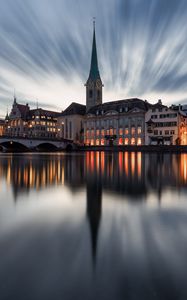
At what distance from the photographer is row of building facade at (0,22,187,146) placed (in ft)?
226

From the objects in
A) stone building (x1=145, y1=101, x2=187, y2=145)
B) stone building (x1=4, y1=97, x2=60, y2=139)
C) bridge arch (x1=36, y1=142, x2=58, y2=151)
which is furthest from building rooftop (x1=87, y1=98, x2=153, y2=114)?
stone building (x1=4, y1=97, x2=60, y2=139)

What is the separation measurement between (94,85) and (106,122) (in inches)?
1083

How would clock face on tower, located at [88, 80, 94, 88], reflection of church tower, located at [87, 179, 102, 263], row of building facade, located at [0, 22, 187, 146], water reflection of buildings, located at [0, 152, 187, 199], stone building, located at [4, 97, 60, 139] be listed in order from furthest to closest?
stone building, located at [4, 97, 60, 139] < clock face on tower, located at [88, 80, 94, 88] < row of building facade, located at [0, 22, 187, 146] < water reflection of buildings, located at [0, 152, 187, 199] < reflection of church tower, located at [87, 179, 102, 263]

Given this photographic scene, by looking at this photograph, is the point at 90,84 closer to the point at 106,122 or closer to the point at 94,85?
the point at 94,85

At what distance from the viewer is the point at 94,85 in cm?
10625

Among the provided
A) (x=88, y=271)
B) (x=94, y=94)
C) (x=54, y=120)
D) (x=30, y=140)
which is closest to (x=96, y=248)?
(x=88, y=271)

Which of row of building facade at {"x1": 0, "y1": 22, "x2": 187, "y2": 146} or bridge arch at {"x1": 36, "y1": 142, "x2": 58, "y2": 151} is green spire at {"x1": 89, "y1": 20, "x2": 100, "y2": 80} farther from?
bridge arch at {"x1": 36, "y1": 142, "x2": 58, "y2": 151}

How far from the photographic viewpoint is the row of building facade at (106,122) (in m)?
68.9

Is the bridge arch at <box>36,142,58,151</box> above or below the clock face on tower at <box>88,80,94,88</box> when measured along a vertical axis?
below

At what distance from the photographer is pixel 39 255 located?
303 cm

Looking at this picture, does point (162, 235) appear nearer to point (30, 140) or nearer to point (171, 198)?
point (171, 198)

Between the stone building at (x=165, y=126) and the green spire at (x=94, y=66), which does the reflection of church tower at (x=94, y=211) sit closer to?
the stone building at (x=165, y=126)

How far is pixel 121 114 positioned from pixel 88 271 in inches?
3218

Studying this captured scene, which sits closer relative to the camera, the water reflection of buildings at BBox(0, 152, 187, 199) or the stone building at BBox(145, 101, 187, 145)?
the water reflection of buildings at BBox(0, 152, 187, 199)
